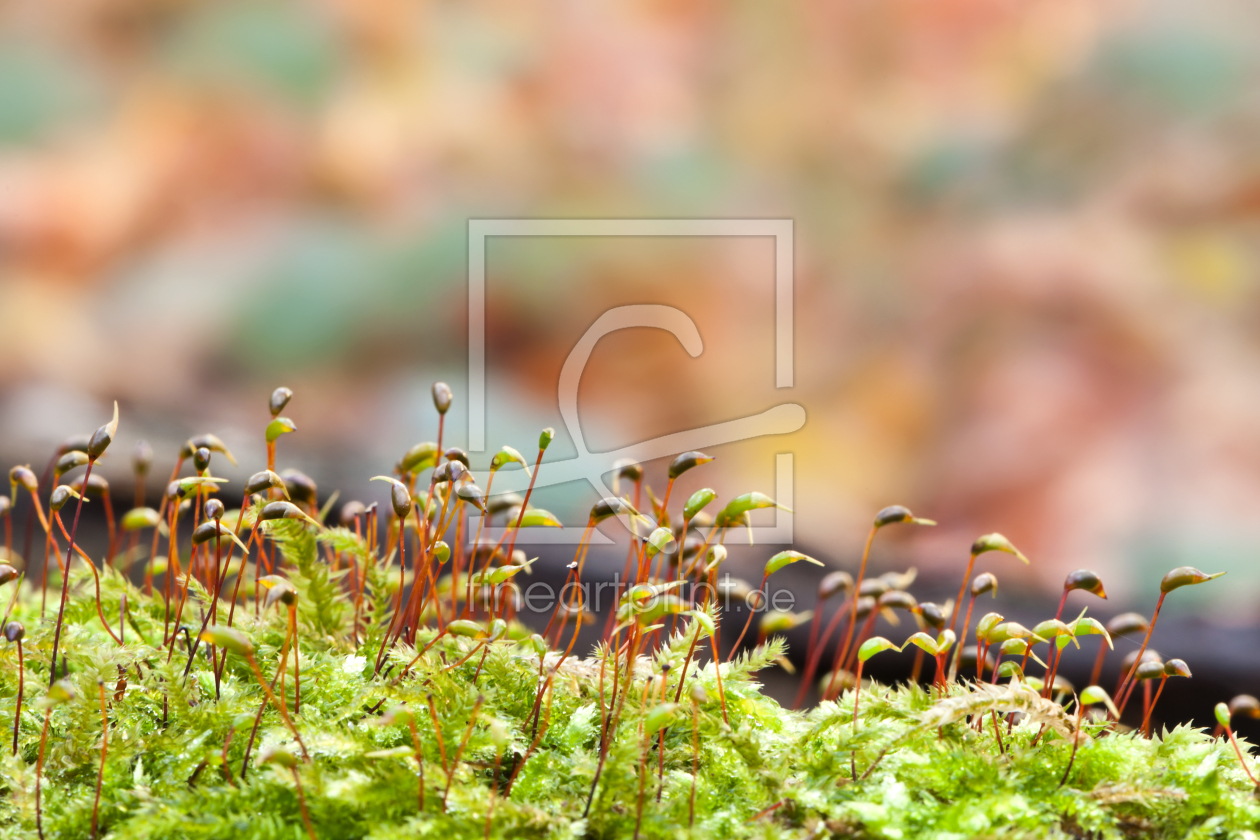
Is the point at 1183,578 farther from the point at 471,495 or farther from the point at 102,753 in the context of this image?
the point at 102,753

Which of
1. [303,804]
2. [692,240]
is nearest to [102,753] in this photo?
[303,804]

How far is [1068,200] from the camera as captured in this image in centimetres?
312

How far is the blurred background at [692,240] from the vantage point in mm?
2930

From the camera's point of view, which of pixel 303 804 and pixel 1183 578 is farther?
pixel 1183 578

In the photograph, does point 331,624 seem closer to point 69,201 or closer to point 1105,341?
point 1105,341

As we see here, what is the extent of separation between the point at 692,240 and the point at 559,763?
2700mm

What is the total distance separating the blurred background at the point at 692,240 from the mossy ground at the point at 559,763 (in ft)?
6.52

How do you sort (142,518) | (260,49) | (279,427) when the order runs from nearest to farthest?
1. (279,427)
2. (142,518)
3. (260,49)

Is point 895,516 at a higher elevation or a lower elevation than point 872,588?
higher

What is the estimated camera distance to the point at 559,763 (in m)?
0.74

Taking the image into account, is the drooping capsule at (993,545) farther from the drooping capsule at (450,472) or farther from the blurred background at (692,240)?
the blurred background at (692,240)

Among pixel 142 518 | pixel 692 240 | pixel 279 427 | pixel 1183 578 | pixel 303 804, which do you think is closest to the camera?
pixel 303 804

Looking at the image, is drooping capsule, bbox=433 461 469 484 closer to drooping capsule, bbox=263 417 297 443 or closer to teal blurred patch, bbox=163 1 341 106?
drooping capsule, bbox=263 417 297 443

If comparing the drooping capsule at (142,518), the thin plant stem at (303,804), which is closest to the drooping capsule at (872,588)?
the thin plant stem at (303,804)
